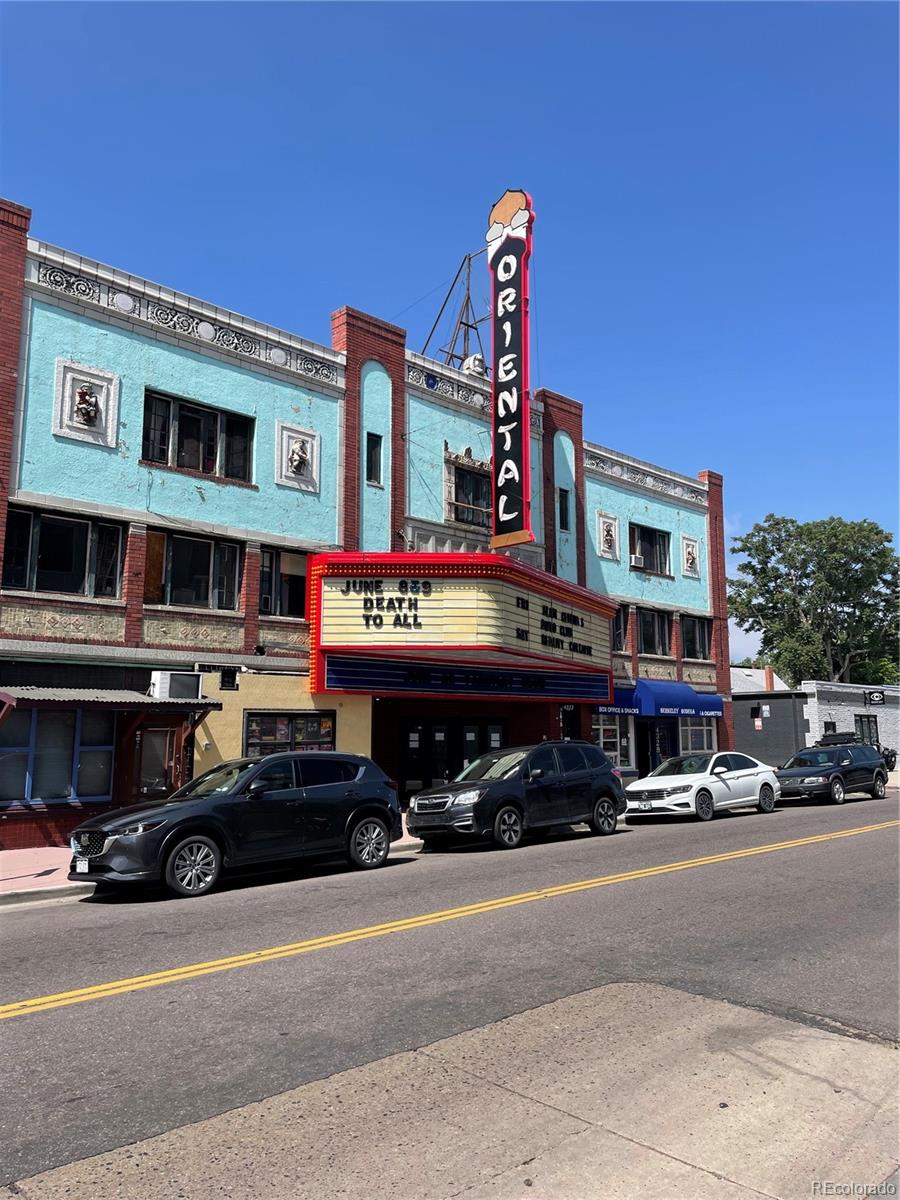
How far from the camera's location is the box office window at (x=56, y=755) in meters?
15.6

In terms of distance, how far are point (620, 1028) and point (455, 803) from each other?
912cm

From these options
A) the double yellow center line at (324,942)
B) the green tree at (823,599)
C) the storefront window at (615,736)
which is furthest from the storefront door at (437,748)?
the green tree at (823,599)

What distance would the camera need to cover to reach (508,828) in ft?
49.6

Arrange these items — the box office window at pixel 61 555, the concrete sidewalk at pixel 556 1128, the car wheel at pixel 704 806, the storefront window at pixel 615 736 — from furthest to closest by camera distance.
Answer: the storefront window at pixel 615 736
the car wheel at pixel 704 806
the box office window at pixel 61 555
the concrete sidewalk at pixel 556 1128

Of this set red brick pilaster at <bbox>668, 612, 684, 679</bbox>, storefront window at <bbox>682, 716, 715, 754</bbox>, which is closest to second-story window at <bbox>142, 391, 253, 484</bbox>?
red brick pilaster at <bbox>668, 612, 684, 679</bbox>

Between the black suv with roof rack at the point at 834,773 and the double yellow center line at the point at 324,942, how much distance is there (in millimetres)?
11237

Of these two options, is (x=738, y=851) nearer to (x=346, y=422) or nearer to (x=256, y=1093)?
(x=256, y=1093)

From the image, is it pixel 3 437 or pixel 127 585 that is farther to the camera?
pixel 127 585

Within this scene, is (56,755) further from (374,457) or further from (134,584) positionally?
(374,457)

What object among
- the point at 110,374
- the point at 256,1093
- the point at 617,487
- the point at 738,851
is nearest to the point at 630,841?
the point at 738,851

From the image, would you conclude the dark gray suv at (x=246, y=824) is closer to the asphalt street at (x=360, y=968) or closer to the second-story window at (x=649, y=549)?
the asphalt street at (x=360, y=968)

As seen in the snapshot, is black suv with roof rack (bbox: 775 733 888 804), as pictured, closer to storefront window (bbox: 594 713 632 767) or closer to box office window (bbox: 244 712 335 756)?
storefront window (bbox: 594 713 632 767)

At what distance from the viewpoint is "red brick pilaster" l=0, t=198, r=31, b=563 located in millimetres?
16078

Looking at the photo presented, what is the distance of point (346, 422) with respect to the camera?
69.9 feet
